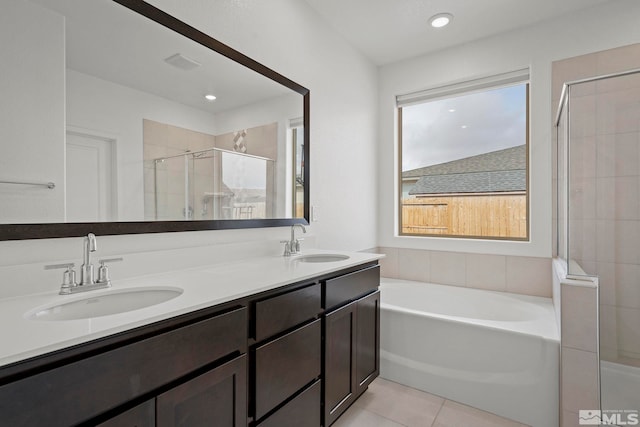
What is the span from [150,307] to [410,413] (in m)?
1.68

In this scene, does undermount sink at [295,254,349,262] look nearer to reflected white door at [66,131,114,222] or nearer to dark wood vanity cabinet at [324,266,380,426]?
dark wood vanity cabinet at [324,266,380,426]

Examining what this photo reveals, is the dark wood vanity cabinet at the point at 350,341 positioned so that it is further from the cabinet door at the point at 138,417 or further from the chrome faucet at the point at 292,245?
the cabinet door at the point at 138,417

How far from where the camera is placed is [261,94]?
195cm


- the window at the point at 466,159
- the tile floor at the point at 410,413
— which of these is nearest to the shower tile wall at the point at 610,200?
the tile floor at the point at 410,413

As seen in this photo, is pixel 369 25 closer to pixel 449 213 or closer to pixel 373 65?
pixel 373 65

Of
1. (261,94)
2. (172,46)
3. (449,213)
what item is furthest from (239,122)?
(449,213)

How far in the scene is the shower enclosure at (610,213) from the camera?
159 cm

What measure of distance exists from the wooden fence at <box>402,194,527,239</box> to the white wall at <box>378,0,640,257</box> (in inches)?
5.1

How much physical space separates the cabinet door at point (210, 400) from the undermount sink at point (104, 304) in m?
0.32

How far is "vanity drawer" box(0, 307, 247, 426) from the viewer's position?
0.64m

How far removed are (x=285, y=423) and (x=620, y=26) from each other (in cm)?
330

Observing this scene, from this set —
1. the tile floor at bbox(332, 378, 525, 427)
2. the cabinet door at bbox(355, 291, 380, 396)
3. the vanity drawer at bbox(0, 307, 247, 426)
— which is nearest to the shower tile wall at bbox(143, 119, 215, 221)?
the vanity drawer at bbox(0, 307, 247, 426)

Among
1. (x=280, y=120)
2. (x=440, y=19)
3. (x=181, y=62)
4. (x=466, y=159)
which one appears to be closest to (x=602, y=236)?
(x=466, y=159)

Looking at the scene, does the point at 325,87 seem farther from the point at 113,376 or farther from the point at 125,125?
the point at 113,376
